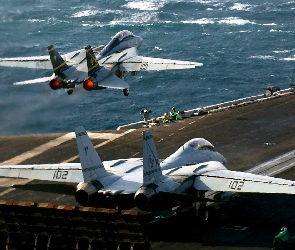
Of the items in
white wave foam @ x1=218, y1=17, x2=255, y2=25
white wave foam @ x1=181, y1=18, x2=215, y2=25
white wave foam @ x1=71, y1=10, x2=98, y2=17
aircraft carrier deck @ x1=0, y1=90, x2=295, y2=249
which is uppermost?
aircraft carrier deck @ x1=0, y1=90, x2=295, y2=249

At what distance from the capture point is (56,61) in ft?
219

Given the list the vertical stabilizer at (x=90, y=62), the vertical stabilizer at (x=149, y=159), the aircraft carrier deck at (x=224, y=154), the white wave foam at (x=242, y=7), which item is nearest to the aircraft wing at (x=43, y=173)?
the aircraft carrier deck at (x=224, y=154)

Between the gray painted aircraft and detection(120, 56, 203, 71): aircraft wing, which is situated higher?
the gray painted aircraft

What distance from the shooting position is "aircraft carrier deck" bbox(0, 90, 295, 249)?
141 ft

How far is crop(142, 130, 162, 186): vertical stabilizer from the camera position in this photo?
40531mm

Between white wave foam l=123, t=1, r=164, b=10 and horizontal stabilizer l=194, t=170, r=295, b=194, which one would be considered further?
white wave foam l=123, t=1, r=164, b=10

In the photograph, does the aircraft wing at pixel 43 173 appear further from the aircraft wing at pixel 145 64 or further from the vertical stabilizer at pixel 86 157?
the aircraft wing at pixel 145 64

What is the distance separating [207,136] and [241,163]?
8.77 m

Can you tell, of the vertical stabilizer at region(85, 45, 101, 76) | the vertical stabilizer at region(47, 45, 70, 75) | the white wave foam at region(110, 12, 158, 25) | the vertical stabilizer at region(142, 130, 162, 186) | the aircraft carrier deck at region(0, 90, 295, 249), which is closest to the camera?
the vertical stabilizer at region(142, 130, 162, 186)

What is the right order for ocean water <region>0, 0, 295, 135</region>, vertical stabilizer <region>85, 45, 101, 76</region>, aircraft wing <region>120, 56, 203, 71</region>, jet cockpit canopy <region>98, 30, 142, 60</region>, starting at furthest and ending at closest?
ocean water <region>0, 0, 295, 135</region>
jet cockpit canopy <region>98, 30, 142, 60</region>
aircraft wing <region>120, 56, 203, 71</region>
vertical stabilizer <region>85, 45, 101, 76</region>

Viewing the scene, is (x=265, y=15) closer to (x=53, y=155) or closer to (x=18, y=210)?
(x=53, y=155)

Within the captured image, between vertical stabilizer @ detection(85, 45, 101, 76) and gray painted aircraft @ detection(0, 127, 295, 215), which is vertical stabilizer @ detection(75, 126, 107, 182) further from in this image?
vertical stabilizer @ detection(85, 45, 101, 76)

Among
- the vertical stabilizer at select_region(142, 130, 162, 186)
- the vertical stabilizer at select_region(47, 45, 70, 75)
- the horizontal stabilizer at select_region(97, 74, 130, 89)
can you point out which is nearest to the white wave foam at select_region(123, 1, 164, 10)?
the horizontal stabilizer at select_region(97, 74, 130, 89)

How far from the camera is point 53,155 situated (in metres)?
62.9
